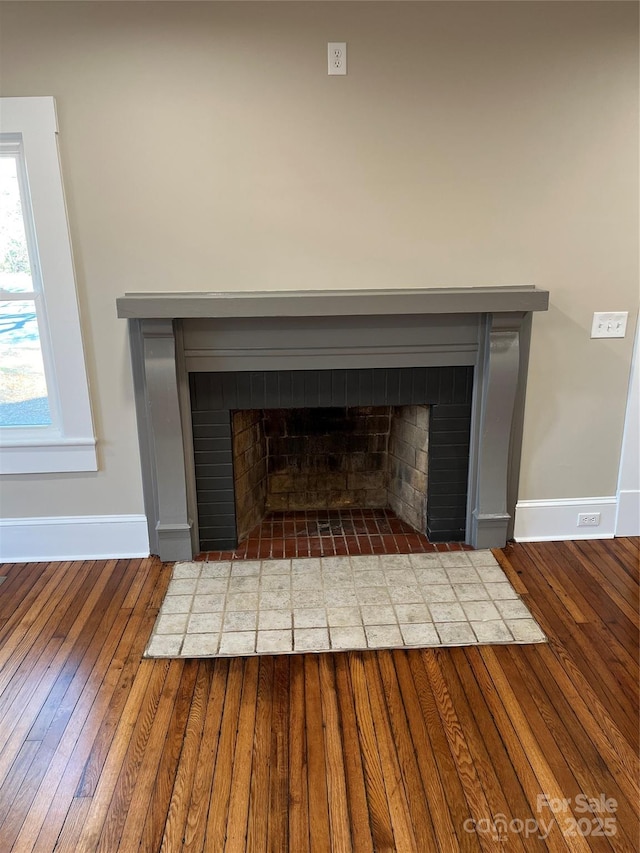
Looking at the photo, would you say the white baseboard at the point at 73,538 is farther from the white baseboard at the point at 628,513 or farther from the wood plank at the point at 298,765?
the white baseboard at the point at 628,513

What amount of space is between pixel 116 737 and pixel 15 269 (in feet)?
6.43

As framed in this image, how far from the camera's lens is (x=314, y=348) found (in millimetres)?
2648

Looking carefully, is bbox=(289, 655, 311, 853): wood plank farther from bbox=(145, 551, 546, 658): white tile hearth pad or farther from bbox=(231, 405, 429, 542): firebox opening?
bbox=(231, 405, 429, 542): firebox opening

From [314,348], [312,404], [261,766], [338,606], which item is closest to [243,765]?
[261,766]

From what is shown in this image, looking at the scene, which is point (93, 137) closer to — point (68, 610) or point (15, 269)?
point (15, 269)

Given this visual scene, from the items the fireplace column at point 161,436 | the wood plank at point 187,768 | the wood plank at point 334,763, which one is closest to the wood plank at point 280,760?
the wood plank at point 334,763

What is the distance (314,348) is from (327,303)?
0.83 feet

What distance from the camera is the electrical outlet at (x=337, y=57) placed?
7.63 ft

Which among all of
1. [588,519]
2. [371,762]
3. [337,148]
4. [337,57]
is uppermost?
[337,57]

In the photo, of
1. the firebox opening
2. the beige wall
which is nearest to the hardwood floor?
the firebox opening

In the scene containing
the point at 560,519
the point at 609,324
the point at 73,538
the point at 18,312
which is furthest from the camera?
the point at 560,519

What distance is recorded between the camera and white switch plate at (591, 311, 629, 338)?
271cm

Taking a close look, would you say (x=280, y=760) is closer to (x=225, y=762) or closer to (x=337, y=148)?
(x=225, y=762)

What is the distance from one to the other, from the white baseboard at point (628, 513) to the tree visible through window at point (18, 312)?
2.89 meters
